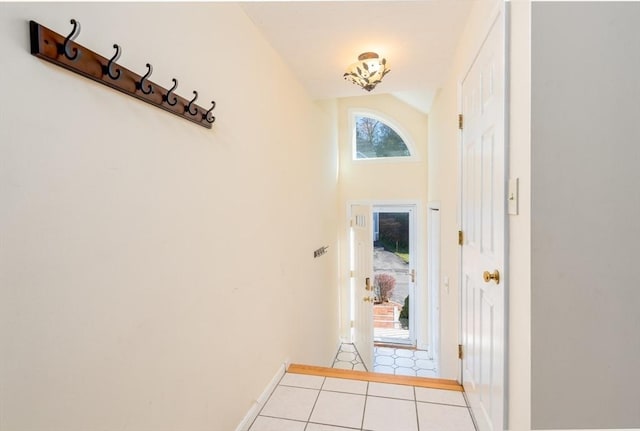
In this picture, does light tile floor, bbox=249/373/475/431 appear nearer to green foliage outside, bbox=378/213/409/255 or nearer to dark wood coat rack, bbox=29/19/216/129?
dark wood coat rack, bbox=29/19/216/129

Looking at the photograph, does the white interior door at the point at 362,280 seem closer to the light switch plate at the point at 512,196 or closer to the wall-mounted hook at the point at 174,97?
the light switch plate at the point at 512,196

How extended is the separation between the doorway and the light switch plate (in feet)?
11.2

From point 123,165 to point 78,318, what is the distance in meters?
0.45

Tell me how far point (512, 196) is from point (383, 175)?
342 centimetres

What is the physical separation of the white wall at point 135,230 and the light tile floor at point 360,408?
0.60 ft

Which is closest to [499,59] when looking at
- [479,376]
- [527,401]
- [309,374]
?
[527,401]

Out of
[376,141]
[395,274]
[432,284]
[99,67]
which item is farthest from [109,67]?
[395,274]

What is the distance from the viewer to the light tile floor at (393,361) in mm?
3984

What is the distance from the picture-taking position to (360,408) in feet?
5.71

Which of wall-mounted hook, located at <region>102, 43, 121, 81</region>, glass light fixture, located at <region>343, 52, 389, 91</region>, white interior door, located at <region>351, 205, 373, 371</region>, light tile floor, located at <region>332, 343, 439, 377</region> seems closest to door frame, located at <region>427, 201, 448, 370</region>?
light tile floor, located at <region>332, 343, 439, 377</region>

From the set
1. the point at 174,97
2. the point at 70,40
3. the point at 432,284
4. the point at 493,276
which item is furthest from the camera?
the point at 432,284

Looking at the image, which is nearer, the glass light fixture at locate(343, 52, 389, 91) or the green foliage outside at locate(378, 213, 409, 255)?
the glass light fixture at locate(343, 52, 389, 91)

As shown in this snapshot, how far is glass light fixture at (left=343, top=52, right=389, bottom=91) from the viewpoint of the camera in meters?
2.09

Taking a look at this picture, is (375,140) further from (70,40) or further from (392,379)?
(70,40)
